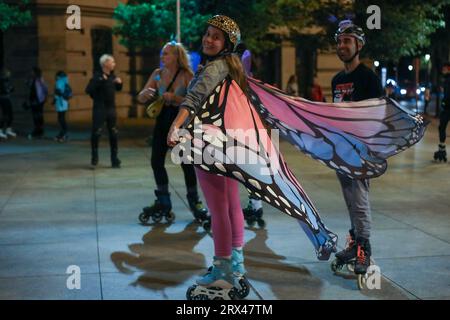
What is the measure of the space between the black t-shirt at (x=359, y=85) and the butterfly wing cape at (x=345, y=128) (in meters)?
0.12

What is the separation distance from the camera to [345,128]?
16.9 feet

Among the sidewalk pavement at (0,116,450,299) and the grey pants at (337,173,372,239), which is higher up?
the grey pants at (337,173,372,239)

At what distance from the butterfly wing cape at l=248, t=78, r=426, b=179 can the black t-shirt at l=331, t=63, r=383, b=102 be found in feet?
0.38

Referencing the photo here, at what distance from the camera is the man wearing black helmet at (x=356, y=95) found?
5.34m

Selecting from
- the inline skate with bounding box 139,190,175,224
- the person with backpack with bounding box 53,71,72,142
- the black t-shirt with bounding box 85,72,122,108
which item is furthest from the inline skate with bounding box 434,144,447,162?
the person with backpack with bounding box 53,71,72,142

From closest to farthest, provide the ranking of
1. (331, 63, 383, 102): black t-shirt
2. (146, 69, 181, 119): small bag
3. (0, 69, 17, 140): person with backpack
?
(331, 63, 383, 102): black t-shirt < (146, 69, 181, 119): small bag < (0, 69, 17, 140): person with backpack

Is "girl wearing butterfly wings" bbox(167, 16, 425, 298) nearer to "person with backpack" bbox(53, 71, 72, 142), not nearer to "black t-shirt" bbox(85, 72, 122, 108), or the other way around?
"black t-shirt" bbox(85, 72, 122, 108)

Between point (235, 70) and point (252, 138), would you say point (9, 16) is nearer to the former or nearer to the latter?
point (235, 70)

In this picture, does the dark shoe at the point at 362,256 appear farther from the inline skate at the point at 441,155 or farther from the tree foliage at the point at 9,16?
the tree foliage at the point at 9,16

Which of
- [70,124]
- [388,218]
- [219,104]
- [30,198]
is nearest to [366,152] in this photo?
[219,104]

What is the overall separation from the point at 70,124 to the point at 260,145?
17.1 metres

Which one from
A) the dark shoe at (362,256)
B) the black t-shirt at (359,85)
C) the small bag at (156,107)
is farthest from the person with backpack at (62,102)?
the dark shoe at (362,256)

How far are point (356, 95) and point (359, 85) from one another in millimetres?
82

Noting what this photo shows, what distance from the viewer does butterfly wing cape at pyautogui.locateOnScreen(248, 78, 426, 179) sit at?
5094 mm
